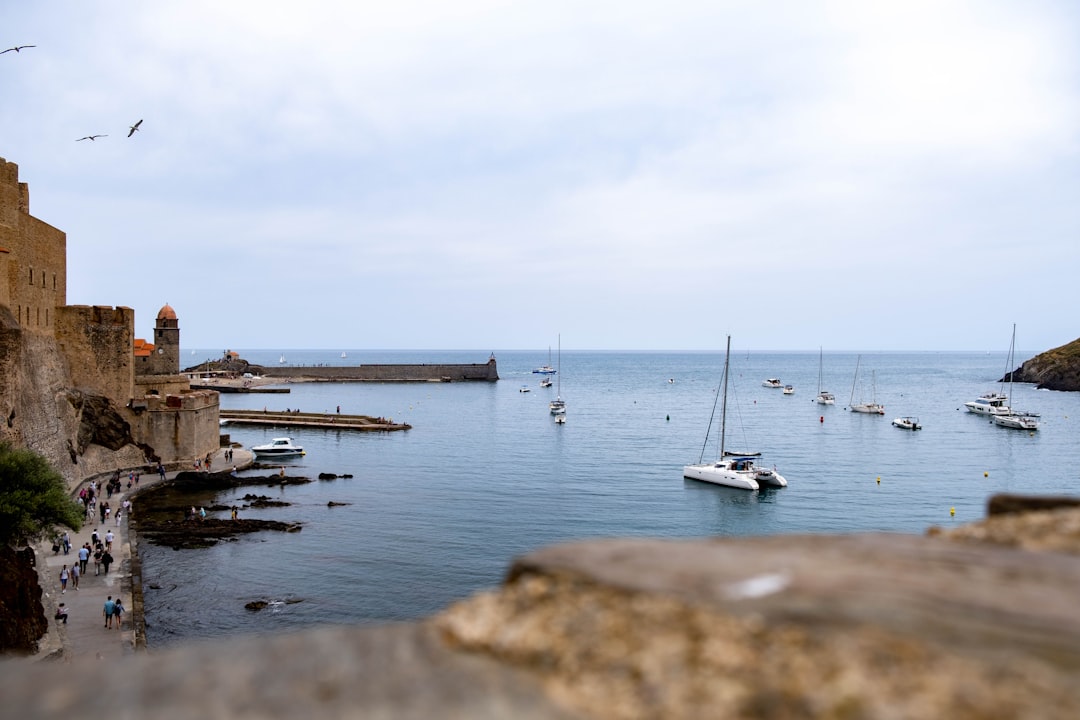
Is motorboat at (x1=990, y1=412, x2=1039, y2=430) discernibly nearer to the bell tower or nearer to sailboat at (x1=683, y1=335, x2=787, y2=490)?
sailboat at (x1=683, y1=335, x2=787, y2=490)

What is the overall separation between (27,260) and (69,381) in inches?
309

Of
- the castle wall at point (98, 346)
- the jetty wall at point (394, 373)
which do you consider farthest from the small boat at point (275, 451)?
the jetty wall at point (394, 373)

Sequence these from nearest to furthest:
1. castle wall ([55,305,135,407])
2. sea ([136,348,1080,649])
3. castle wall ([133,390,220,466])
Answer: sea ([136,348,1080,649])
castle wall ([55,305,135,407])
castle wall ([133,390,220,466])

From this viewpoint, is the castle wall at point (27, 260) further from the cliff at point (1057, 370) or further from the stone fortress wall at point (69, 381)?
the cliff at point (1057, 370)

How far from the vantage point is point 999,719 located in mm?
2502

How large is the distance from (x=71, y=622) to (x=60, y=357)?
21920mm

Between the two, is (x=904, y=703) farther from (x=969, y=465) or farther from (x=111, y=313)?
(x=969, y=465)

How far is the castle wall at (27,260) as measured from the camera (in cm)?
3175

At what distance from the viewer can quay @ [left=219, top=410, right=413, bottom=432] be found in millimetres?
78250

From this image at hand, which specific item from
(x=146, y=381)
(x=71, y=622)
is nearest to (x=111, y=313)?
(x=146, y=381)

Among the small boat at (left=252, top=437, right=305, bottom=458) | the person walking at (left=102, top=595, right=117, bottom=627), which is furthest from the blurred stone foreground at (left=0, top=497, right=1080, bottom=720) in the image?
the small boat at (left=252, top=437, right=305, bottom=458)

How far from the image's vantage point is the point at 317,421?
8206cm

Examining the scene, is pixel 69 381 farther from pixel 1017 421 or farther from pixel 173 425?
pixel 1017 421

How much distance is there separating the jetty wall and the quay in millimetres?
70646
